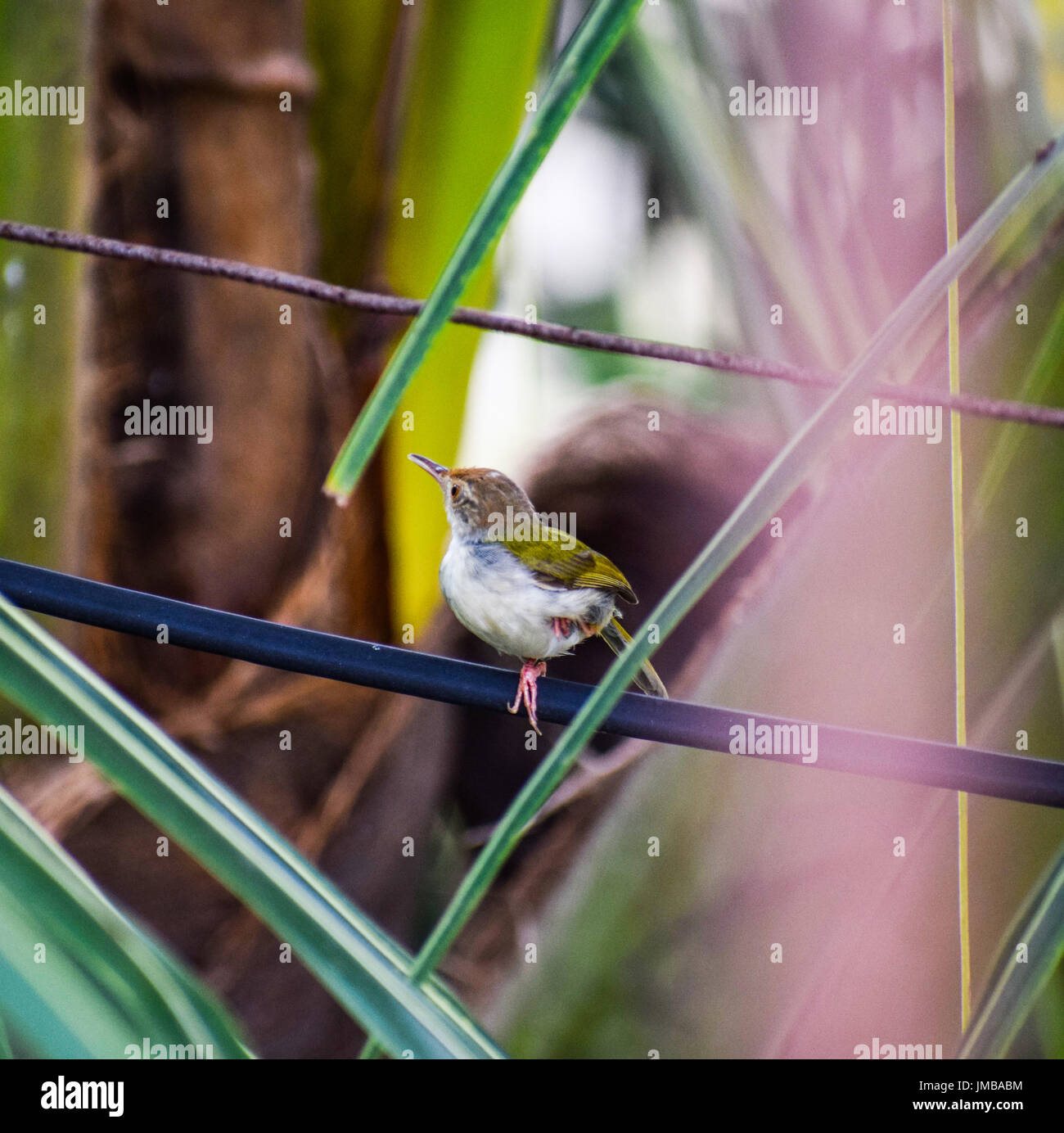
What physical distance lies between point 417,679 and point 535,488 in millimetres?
804

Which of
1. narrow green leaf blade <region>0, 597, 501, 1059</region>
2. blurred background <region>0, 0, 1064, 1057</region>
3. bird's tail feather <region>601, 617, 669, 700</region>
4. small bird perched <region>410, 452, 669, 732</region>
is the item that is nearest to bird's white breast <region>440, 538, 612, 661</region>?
small bird perched <region>410, 452, 669, 732</region>

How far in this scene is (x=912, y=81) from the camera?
148 cm

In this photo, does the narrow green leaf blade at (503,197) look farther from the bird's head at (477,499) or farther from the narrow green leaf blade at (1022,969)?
the bird's head at (477,499)

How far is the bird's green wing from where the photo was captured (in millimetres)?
1013

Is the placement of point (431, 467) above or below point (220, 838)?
above

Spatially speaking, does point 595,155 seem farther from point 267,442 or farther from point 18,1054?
point 18,1054

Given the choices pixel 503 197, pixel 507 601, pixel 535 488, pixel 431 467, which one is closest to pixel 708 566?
pixel 503 197

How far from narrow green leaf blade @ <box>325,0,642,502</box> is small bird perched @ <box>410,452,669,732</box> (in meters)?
0.56

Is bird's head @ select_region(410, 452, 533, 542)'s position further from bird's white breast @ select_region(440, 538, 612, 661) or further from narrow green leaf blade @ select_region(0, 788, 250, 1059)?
narrow green leaf blade @ select_region(0, 788, 250, 1059)

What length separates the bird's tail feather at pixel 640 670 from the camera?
107 cm

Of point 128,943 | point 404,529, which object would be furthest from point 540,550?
point 128,943

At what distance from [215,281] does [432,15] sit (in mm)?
451

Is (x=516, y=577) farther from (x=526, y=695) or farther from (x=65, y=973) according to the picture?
(x=65, y=973)

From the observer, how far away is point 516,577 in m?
0.99
